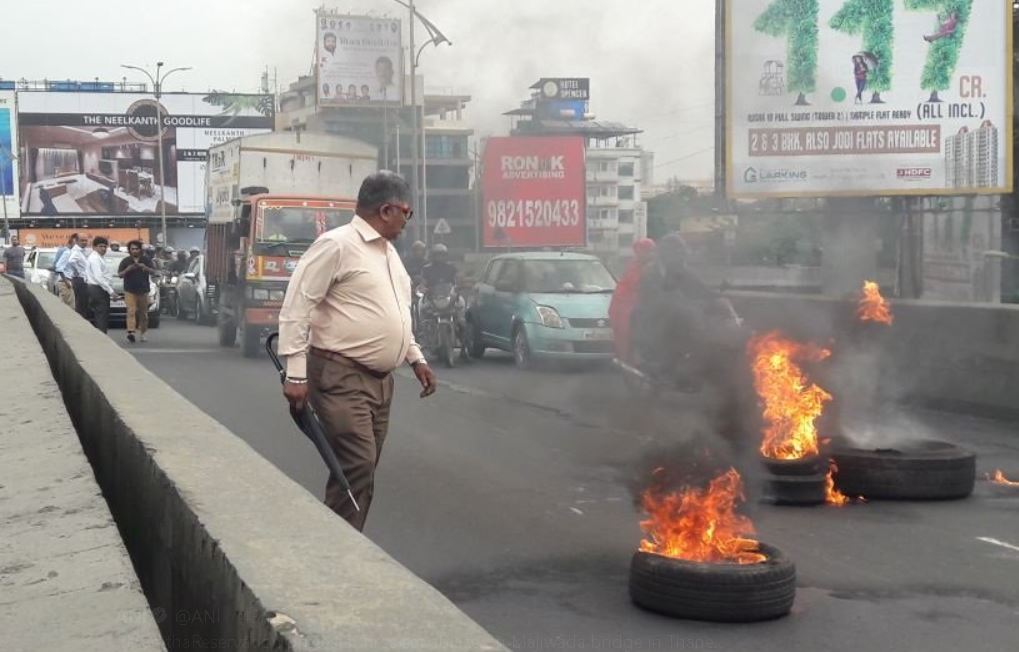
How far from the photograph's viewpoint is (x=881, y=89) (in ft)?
73.4

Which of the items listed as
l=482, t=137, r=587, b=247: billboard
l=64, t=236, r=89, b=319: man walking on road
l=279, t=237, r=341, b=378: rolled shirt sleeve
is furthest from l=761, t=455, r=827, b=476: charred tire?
l=482, t=137, r=587, b=247: billboard

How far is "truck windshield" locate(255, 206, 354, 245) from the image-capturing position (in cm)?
2033

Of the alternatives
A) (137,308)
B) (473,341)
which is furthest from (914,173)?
(137,308)

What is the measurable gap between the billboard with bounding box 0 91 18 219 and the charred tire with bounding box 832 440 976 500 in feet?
244

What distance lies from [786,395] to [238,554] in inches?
254

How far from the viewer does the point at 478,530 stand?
7.62m

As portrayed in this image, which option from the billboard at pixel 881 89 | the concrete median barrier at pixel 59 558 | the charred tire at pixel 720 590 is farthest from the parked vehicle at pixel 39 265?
the charred tire at pixel 720 590

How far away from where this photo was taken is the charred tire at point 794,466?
327 inches

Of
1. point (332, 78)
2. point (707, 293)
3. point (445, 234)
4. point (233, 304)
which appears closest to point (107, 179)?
point (445, 234)

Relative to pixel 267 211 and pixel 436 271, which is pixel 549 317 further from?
pixel 267 211

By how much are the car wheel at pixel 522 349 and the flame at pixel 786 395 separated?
872 centimetres

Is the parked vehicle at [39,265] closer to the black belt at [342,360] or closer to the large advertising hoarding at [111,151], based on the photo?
the black belt at [342,360]

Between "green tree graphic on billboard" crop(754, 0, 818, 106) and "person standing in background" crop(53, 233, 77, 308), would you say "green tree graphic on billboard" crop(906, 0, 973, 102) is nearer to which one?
"green tree graphic on billboard" crop(754, 0, 818, 106)

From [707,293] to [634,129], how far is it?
20.3ft
